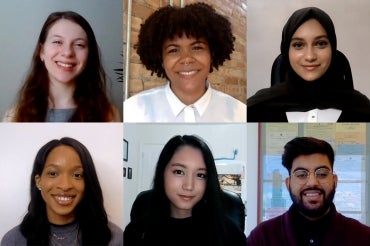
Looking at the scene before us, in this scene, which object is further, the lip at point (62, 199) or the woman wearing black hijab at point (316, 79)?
the lip at point (62, 199)

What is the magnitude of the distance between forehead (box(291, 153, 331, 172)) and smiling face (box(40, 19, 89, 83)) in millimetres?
740

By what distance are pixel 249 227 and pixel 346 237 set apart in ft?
0.98

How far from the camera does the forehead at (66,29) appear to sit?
Result: 1502 mm

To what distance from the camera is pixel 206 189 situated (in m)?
1.52

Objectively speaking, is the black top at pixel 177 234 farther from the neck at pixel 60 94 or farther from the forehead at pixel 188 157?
the neck at pixel 60 94

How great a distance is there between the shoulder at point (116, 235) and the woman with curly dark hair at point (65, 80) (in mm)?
352

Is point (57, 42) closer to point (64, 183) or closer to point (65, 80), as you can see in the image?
point (65, 80)

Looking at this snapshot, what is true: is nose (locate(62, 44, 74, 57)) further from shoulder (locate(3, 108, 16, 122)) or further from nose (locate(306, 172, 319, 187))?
nose (locate(306, 172, 319, 187))

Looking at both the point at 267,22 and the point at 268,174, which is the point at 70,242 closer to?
the point at 268,174

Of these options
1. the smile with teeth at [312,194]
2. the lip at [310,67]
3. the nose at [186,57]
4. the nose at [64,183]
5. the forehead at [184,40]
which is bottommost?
the smile with teeth at [312,194]

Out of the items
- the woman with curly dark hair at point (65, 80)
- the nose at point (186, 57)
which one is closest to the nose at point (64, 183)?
the woman with curly dark hair at point (65, 80)

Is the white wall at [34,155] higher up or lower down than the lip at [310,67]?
lower down

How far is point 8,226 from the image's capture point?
1.57 m

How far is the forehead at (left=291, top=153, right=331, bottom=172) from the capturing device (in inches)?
58.6
